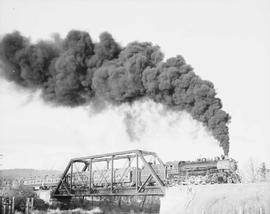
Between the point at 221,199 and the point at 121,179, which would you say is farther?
the point at 121,179

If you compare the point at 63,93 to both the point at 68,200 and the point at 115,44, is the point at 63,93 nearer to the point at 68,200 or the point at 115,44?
the point at 115,44

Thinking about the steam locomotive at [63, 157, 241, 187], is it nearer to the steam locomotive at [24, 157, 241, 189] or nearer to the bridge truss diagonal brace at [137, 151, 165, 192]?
the steam locomotive at [24, 157, 241, 189]

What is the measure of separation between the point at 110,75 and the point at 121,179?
9.70 meters

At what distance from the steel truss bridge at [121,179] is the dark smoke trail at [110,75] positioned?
535 centimetres

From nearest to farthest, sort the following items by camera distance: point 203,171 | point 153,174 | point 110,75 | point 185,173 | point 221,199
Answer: point 221,199 → point 153,174 → point 203,171 → point 185,173 → point 110,75

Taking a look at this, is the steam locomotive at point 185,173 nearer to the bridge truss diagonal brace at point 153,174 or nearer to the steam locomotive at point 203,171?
the steam locomotive at point 203,171

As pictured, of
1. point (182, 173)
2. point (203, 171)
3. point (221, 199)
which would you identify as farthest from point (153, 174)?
point (221, 199)

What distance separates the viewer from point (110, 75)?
33750 mm

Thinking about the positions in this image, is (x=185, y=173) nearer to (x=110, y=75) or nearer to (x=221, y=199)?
(x=221, y=199)

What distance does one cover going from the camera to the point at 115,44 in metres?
36.7

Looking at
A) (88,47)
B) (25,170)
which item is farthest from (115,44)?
(25,170)

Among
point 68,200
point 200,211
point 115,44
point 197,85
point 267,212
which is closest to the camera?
point 267,212

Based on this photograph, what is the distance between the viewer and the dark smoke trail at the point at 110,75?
2819cm

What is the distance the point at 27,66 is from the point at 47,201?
569 inches
